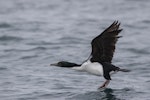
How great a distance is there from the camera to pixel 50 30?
2425 centimetres

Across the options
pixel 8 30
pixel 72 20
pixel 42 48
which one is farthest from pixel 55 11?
pixel 42 48

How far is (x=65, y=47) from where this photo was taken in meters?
21.8

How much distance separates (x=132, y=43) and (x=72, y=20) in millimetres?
4352

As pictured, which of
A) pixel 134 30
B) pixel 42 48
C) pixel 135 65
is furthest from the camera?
pixel 134 30

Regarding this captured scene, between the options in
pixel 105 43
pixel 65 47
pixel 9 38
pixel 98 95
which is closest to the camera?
pixel 105 43

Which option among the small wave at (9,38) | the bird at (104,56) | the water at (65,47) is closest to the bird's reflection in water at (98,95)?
the water at (65,47)

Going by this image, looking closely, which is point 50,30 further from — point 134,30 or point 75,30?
point 134,30

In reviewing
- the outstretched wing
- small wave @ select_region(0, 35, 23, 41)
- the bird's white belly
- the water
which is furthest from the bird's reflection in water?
A: small wave @ select_region(0, 35, 23, 41)

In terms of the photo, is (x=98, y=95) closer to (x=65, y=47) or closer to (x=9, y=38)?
(x=65, y=47)

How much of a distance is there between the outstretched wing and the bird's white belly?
0.52 feet

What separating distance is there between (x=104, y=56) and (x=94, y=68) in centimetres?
43

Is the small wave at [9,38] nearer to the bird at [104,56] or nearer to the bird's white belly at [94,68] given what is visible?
the bird at [104,56]

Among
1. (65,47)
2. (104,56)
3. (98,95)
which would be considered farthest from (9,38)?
(98,95)

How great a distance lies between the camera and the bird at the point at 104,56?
15281 mm
